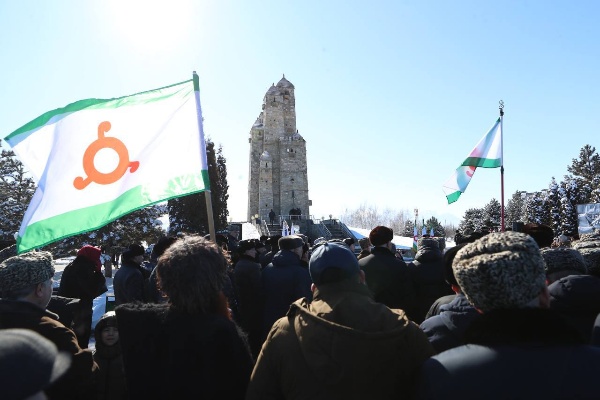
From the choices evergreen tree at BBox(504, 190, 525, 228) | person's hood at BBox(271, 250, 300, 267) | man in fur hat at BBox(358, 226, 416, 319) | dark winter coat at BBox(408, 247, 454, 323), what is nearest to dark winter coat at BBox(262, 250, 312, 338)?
person's hood at BBox(271, 250, 300, 267)

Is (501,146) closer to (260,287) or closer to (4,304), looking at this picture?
(260,287)

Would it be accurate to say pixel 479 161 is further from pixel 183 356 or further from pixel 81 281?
pixel 183 356

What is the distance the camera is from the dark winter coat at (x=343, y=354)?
→ 1990mm

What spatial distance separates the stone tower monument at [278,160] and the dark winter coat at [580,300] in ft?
155

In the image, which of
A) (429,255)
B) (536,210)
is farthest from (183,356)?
(536,210)

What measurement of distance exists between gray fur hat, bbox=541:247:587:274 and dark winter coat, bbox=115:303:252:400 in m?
2.45

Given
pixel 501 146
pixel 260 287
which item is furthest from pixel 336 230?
pixel 260 287

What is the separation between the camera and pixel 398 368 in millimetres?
2033

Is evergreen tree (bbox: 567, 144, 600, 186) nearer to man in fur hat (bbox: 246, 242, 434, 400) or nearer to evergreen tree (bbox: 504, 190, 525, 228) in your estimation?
evergreen tree (bbox: 504, 190, 525, 228)

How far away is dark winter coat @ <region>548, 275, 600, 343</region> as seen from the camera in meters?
2.98

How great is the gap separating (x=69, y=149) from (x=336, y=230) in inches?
1525

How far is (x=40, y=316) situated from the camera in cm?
274

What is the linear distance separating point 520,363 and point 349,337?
694 mm

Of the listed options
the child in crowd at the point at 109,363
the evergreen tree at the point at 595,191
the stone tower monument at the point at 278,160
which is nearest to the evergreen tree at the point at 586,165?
the evergreen tree at the point at 595,191
